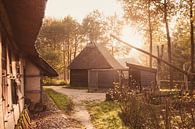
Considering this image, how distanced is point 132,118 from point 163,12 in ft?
79.3

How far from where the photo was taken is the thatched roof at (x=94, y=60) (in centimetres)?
3609

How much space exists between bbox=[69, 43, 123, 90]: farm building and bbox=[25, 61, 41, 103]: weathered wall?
16.6 metres

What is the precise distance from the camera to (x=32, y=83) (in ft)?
52.9

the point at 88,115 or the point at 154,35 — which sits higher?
the point at 154,35

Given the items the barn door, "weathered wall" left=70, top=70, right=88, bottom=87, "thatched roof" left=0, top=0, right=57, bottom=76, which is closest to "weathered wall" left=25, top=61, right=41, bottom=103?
"thatched roof" left=0, top=0, right=57, bottom=76

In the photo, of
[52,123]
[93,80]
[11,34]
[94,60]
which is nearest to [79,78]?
[94,60]

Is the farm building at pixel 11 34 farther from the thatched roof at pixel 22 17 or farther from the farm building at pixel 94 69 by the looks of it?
the farm building at pixel 94 69

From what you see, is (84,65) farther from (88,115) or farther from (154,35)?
(88,115)

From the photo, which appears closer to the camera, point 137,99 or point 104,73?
point 137,99

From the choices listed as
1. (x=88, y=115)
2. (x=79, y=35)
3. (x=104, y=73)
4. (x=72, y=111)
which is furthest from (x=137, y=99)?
(x=79, y=35)

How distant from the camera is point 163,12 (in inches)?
1374

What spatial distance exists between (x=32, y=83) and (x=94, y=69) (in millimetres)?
17784

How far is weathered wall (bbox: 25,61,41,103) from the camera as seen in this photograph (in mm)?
16000

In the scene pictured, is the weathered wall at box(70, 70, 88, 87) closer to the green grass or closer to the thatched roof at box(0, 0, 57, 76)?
the green grass
